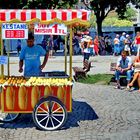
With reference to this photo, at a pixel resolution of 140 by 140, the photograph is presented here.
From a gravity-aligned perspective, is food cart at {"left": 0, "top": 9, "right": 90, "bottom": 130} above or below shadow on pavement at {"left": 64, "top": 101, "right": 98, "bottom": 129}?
above

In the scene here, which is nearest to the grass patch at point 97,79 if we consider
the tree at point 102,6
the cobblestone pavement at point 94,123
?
the cobblestone pavement at point 94,123

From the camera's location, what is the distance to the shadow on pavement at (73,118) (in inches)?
413

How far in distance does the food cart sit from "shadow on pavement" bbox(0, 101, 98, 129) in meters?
0.42

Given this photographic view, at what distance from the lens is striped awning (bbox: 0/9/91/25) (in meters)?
9.97

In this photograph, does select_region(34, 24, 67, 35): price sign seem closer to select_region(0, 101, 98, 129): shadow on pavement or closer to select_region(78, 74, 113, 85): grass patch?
select_region(0, 101, 98, 129): shadow on pavement

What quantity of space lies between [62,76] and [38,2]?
2578cm

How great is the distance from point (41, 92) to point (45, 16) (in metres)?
1.61

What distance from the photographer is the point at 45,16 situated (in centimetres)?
1002

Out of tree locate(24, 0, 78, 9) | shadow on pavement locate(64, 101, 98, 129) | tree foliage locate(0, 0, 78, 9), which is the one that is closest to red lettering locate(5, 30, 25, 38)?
shadow on pavement locate(64, 101, 98, 129)

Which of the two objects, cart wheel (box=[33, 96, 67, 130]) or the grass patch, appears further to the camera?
the grass patch

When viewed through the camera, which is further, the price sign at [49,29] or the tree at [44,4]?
the tree at [44,4]

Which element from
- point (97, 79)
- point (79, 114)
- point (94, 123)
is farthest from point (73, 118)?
point (97, 79)

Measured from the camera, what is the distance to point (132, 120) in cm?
1098

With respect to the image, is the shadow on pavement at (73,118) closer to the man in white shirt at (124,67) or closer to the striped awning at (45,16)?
the striped awning at (45,16)
